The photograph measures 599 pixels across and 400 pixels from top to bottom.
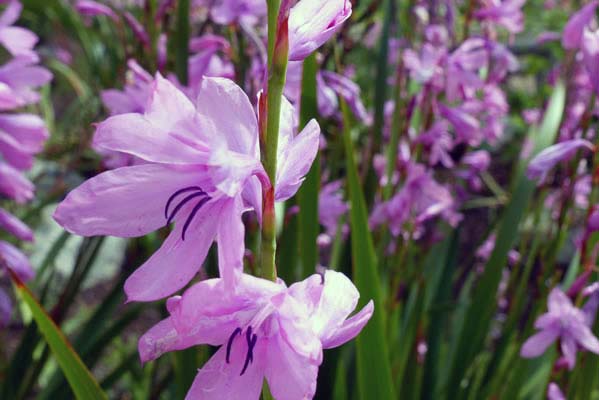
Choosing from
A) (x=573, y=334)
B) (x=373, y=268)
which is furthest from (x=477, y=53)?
(x=373, y=268)

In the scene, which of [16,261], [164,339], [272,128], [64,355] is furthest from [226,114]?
[16,261]

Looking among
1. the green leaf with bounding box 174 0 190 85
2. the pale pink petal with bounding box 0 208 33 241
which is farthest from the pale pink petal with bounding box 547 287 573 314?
the pale pink petal with bounding box 0 208 33 241

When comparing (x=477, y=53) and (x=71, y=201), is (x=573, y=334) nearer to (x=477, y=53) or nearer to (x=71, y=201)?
(x=477, y=53)

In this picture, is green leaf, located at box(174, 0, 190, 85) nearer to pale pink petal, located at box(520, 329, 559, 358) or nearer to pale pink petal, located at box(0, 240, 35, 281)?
pale pink petal, located at box(0, 240, 35, 281)

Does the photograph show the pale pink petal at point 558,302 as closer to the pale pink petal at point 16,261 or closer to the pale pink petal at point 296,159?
the pale pink petal at point 296,159

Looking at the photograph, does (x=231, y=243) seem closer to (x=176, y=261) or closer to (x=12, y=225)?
(x=176, y=261)
